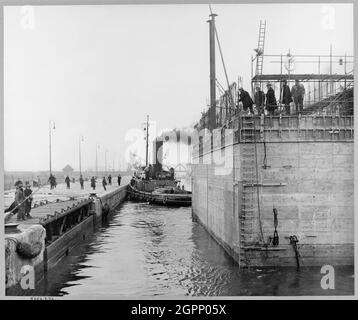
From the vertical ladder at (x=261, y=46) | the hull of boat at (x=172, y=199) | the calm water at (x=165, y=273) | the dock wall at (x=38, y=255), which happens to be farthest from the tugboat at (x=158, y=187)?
the vertical ladder at (x=261, y=46)

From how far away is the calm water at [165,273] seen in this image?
16.9m

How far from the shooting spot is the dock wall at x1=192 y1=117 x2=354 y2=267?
1830 centimetres

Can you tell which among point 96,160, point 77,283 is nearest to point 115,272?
point 77,283

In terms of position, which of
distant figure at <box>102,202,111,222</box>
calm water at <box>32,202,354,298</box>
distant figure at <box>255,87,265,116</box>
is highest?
distant figure at <box>255,87,265,116</box>

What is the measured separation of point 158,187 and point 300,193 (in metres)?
40.4

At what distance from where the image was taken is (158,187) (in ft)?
191

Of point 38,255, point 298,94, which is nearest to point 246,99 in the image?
point 298,94

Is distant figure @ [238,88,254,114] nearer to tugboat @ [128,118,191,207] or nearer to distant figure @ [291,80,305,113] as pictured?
distant figure @ [291,80,305,113]

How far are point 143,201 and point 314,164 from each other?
38.9 m

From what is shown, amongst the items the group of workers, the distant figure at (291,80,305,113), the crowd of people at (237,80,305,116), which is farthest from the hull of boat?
the distant figure at (291,80,305,113)

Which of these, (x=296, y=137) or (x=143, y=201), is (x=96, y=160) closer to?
(x=296, y=137)

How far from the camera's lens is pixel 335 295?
15148 mm

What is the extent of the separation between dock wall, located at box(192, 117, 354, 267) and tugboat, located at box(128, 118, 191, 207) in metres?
29.5

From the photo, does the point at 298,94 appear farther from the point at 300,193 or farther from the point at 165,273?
the point at 165,273
